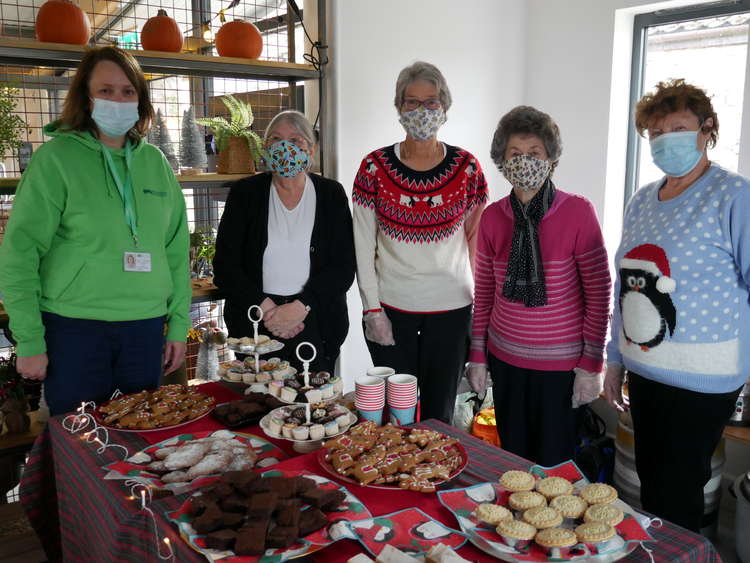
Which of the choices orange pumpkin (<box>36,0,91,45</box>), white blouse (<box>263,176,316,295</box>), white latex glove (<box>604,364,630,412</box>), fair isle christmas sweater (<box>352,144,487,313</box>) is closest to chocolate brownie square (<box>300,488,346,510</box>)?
white latex glove (<box>604,364,630,412</box>)

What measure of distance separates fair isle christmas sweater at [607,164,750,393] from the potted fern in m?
1.87

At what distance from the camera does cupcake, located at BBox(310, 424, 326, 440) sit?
1.56m

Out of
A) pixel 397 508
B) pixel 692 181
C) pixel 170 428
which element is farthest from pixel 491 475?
pixel 692 181

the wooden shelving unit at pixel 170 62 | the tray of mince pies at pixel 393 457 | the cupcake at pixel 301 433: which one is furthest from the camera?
the wooden shelving unit at pixel 170 62

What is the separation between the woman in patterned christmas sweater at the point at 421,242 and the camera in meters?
2.31

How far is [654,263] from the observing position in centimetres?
175

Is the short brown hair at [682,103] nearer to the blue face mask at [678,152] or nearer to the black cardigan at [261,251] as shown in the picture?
the blue face mask at [678,152]

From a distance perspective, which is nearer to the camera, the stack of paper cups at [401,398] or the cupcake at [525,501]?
the cupcake at [525,501]

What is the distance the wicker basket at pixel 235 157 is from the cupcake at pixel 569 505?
2.27 meters

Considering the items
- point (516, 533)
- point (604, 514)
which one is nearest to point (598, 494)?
point (604, 514)

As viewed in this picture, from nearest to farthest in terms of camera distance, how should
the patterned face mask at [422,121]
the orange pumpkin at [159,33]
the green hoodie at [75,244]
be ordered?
the green hoodie at [75,244] < the patterned face mask at [422,121] < the orange pumpkin at [159,33]

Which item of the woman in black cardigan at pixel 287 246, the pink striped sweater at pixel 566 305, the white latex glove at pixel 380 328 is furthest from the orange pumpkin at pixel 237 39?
the pink striped sweater at pixel 566 305

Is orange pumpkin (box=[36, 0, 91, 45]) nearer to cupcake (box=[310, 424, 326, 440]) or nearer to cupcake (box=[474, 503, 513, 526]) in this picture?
cupcake (box=[310, 424, 326, 440])

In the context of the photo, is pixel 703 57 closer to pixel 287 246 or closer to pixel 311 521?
pixel 287 246
